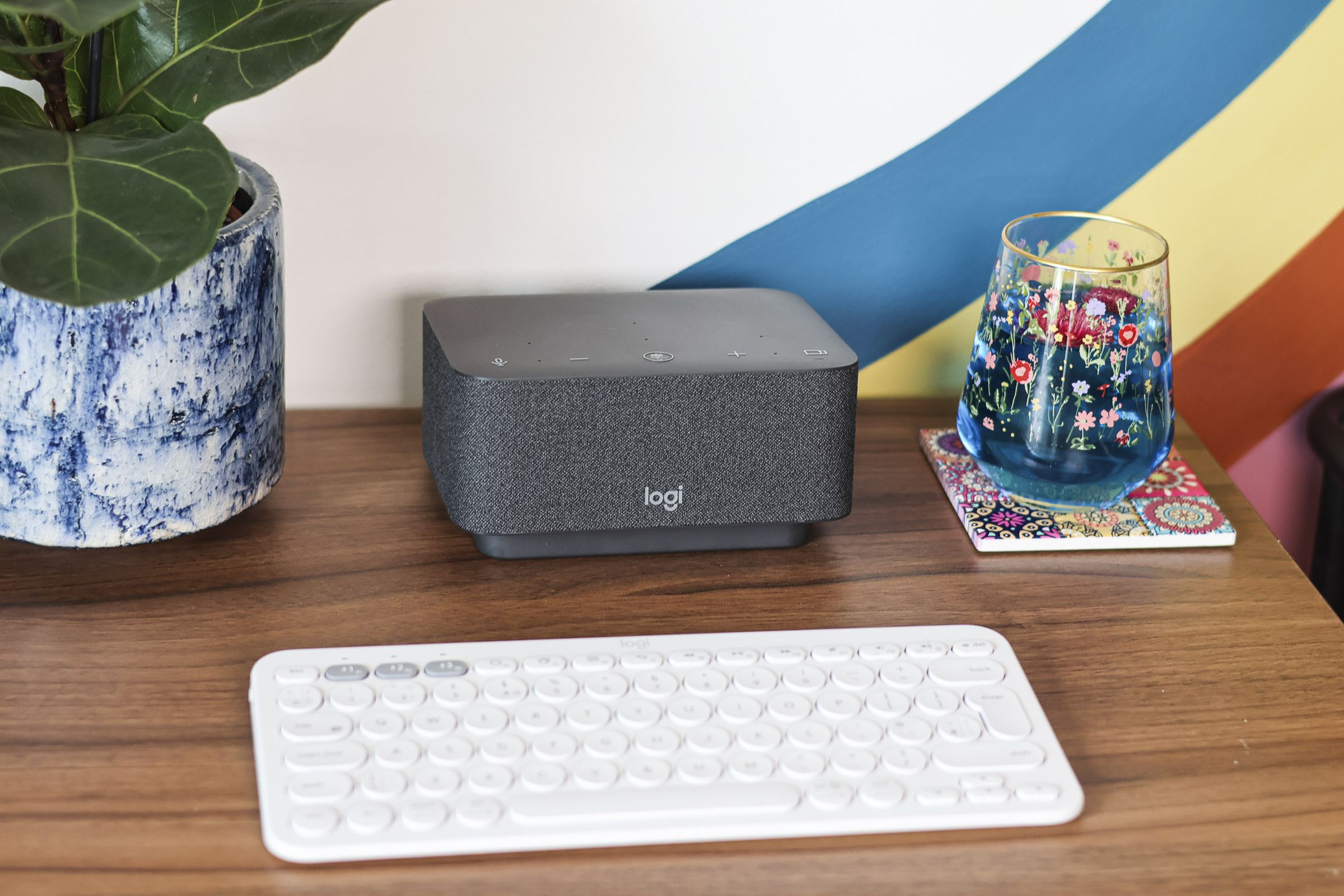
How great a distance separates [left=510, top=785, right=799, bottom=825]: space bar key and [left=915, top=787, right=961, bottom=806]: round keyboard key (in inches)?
2.0

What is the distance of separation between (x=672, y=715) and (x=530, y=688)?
7 cm

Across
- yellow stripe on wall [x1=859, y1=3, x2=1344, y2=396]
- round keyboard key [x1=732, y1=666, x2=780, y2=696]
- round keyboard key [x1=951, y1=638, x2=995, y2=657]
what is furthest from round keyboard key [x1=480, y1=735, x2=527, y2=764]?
yellow stripe on wall [x1=859, y1=3, x2=1344, y2=396]

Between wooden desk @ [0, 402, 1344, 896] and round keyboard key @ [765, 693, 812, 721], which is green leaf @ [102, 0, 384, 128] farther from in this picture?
round keyboard key @ [765, 693, 812, 721]

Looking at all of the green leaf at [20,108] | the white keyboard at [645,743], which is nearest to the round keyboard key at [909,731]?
the white keyboard at [645,743]

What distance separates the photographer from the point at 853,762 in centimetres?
53

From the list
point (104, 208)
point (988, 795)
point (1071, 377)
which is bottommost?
point (988, 795)

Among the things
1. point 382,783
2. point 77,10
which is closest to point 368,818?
point 382,783

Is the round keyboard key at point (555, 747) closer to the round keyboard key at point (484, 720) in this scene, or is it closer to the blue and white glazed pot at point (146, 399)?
the round keyboard key at point (484, 720)

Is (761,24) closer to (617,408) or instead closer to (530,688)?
(617,408)

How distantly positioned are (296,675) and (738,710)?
20 cm

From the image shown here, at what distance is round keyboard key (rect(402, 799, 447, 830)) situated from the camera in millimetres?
482

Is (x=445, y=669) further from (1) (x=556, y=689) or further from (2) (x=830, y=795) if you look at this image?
(2) (x=830, y=795)

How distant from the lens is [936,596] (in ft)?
2.21

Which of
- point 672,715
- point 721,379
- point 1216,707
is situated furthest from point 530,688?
point 1216,707
